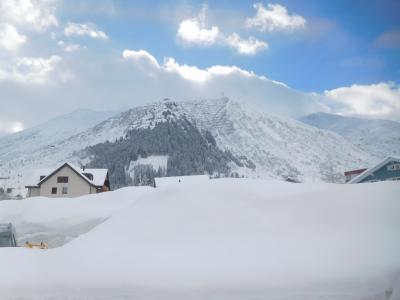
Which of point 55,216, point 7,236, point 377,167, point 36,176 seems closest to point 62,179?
point 36,176

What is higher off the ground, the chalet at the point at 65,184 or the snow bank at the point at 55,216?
the chalet at the point at 65,184

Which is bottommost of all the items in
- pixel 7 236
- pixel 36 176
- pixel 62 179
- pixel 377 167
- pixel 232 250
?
pixel 7 236

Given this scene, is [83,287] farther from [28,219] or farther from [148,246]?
[28,219]

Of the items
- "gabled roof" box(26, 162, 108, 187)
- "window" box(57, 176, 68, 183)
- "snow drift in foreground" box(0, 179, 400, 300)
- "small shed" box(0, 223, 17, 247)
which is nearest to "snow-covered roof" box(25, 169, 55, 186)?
"gabled roof" box(26, 162, 108, 187)

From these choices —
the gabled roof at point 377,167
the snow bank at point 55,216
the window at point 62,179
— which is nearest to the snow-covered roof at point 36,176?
the window at point 62,179

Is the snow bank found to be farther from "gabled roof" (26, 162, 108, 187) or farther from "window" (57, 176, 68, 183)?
"window" (57, 176, 68, 183)

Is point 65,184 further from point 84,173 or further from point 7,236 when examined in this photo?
point 7,236

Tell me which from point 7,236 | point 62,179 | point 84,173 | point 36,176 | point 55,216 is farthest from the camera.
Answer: point 36,176

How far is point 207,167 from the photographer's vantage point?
527 ft

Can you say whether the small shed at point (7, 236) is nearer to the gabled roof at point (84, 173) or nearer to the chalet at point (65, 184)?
the chalet at point (65, 184)

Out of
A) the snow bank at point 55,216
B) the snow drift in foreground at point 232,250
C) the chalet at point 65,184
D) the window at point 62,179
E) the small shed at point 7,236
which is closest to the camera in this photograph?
the snow drift in foreground at point 232,250

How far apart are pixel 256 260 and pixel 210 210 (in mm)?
1420

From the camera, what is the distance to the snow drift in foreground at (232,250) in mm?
4668

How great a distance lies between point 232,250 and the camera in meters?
5.33
